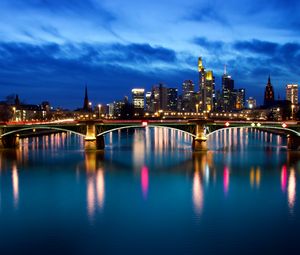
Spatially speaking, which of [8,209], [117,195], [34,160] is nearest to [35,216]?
[8,209]

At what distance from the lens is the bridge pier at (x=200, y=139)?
209 feet

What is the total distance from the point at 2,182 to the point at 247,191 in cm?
2063

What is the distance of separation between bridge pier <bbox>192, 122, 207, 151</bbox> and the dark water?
Result: 10.0 metres

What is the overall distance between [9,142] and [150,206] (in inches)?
1783

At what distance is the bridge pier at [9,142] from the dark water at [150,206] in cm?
1751

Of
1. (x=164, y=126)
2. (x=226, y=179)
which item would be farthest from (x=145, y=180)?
(x=164, y=126)

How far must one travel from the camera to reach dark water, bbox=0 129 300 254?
2278 cm

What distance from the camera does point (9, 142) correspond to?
7038 cm

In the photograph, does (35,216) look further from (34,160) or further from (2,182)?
(34,160)

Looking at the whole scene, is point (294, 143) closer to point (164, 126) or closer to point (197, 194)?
point (164, 126)

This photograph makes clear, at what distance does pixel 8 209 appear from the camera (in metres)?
29.8

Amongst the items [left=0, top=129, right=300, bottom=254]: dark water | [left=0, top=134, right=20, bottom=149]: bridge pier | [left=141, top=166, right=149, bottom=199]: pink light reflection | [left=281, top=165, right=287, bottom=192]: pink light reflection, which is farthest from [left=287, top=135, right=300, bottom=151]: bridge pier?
[left=0, top=134, right=20, bottom=149]: bridge pier

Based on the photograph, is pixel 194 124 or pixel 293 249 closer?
pixel 293 249

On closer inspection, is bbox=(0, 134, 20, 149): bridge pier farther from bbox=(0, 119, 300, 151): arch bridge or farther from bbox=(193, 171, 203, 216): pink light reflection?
bbox=(193, 171, 203, 216): pink light reflection
